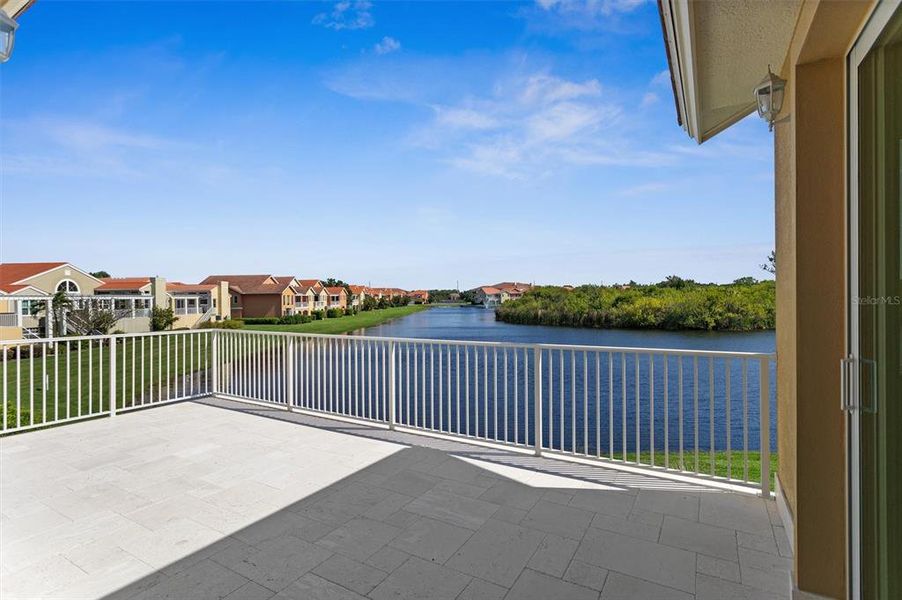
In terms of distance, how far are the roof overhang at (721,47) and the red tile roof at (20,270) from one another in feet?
107

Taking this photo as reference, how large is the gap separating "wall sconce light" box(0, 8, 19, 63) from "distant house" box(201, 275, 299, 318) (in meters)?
42.4

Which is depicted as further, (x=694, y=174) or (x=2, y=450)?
(x=694, y=174)

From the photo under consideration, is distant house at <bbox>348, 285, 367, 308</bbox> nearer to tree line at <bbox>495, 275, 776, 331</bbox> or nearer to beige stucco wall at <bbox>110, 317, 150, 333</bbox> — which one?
beige stucco wall at <bbox>110, 317, 150, 333</bbox>

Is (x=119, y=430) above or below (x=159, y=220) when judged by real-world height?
below

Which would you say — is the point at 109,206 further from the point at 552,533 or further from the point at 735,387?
the point at 735,387

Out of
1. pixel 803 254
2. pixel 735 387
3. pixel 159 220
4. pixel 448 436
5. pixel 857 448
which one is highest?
pixel 159 220

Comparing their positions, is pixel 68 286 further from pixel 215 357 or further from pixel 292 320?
pixel 215 357

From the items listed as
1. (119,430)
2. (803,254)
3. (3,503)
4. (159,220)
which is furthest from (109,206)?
(803,254)

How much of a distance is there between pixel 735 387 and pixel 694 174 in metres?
5.49

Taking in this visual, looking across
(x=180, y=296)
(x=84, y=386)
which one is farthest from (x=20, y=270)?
(x=84, y=386)

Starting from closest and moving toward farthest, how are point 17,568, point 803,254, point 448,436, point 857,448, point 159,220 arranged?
point 857,448, point 803,254, point 17,568, point 448,436, point 159,220

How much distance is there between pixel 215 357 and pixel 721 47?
6.36 m

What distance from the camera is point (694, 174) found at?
1129cm

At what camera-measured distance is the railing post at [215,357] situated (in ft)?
19.6
